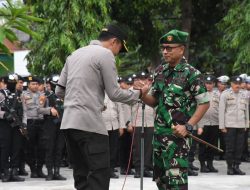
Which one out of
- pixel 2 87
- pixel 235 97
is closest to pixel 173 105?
pixel 2 87

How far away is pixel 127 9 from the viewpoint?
1652 centimetres

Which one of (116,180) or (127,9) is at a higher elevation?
(127,9)

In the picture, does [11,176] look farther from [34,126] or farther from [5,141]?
[34,126]

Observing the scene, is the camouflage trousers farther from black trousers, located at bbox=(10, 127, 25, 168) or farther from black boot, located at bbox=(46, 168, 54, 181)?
black boot, located at bbox=(46, 168, 54, 181)

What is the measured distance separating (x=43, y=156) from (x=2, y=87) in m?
1.68

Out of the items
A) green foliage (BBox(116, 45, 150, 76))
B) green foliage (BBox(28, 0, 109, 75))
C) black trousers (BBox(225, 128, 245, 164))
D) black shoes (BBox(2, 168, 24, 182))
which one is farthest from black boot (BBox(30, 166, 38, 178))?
green foliage (BBox(116, 45, 150, 76))

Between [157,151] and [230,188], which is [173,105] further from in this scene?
[230,188]

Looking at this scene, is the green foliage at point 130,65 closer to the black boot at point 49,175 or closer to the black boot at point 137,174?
the black boot at point 137,174

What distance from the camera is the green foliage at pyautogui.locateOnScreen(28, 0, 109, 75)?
14.2 metres

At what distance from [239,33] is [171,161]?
1047 centimetres

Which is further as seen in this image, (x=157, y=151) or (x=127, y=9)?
(x=127, y=9)

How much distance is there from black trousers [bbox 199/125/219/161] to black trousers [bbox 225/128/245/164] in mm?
533

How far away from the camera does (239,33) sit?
14.9 metres

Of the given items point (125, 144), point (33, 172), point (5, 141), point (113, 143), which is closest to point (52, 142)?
point (5, 141)
